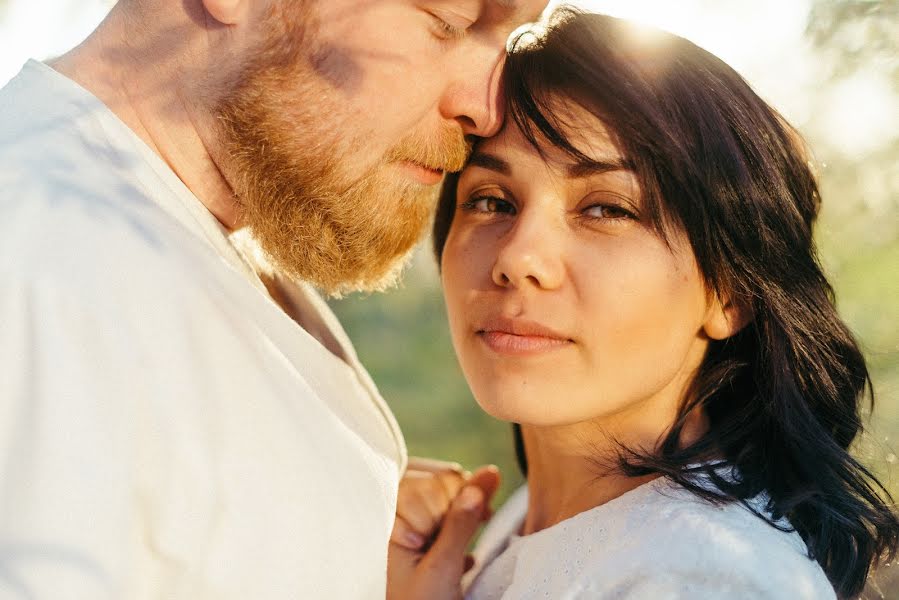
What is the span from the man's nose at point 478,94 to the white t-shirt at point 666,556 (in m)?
0.99

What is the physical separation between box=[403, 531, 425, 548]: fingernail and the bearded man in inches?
8.8

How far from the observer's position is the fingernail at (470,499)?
288cm

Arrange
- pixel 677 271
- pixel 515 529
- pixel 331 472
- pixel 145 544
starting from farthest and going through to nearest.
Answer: pixel 515 529
pixel 677 271
pixel 331 472
pixel 145 544

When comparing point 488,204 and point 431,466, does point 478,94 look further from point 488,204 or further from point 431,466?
point 431,466

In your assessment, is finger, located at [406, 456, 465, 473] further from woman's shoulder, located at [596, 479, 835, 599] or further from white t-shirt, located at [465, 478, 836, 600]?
woman's shoulder, located at [596, 479, 835, 599]

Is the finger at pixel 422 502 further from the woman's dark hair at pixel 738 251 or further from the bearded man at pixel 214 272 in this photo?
the woman's dark hair at pixel 738 251

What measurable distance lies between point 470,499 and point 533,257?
91 cm

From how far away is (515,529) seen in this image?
2.96 meters

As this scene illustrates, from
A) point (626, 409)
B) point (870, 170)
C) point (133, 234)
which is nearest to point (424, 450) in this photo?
point (870, 170)

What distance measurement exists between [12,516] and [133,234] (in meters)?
0.57

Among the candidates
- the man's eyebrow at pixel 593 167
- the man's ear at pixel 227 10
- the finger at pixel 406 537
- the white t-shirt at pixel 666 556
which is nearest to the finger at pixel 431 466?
the finger at pixel 406 537

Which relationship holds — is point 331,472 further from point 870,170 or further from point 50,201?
point 870,170

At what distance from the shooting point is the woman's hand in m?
2.71

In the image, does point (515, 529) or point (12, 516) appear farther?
point (515, 529)
